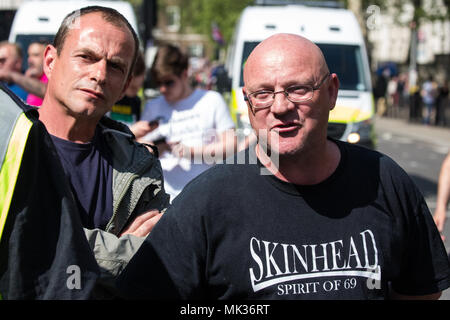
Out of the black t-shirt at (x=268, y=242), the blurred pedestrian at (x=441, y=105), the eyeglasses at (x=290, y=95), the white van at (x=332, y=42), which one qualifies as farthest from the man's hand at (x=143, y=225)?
the blurred pedestrian at (x=441, y=105)

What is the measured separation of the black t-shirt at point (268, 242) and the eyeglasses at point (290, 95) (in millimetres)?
196

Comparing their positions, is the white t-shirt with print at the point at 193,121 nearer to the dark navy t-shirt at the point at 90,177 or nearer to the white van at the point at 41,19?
the dark navy t-shirt at the point at 90,177

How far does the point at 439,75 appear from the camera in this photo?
33.7m

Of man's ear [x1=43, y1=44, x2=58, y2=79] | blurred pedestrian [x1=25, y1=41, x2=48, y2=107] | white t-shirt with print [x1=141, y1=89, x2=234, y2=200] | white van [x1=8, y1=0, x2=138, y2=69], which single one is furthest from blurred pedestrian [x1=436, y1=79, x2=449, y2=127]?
man's ear [x1=43, y1=44, x2=58, y2=79]

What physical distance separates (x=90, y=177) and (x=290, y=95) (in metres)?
0.79

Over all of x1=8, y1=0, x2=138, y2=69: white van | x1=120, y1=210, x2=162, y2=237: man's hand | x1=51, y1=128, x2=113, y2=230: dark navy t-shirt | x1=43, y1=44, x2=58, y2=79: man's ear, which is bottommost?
x1=120, y1=210, x2=162, y2=237: man's hand

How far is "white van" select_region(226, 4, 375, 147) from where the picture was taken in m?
9.17

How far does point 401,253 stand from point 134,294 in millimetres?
841

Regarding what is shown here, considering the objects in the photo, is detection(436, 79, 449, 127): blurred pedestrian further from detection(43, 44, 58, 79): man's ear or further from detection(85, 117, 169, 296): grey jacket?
detection(43, 44, 58, 79): man's ear

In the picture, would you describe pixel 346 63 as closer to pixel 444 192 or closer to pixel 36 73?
pixel 36 73

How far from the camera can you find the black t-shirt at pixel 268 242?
2.07 metres

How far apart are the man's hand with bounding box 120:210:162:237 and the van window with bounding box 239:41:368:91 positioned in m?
7.10

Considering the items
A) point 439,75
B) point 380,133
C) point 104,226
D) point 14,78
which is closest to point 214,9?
point 439,75
